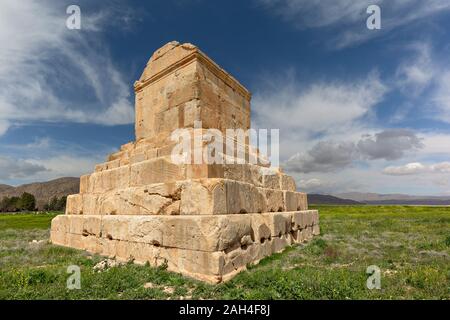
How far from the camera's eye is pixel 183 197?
6.05 m

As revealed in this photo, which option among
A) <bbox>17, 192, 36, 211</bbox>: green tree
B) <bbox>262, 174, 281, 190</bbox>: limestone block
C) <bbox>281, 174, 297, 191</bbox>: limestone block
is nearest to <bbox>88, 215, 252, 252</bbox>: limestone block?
<bbox>262, 174, 281, 190</bbox>: limestone block

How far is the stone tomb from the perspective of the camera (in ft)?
18.4

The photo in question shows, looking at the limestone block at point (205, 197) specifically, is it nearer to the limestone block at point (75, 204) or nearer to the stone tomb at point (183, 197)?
the stone tomb at point (183, 197)

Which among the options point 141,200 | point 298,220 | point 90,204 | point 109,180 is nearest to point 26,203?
point 90,204

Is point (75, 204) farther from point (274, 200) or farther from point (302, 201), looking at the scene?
point (302, 201)

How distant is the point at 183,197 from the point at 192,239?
3.12 ft

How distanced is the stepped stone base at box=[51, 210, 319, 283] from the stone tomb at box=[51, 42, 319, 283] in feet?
0.06

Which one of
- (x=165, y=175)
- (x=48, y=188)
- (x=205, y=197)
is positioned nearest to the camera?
(x=205, y=197)

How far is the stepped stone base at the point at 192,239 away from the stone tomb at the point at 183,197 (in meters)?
0.02

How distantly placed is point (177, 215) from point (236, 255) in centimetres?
146

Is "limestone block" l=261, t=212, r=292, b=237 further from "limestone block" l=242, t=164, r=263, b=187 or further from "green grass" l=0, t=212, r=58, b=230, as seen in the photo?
"green grass" l=0, t=212, r=58, b=230

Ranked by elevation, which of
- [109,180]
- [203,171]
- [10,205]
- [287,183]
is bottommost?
[10,205]

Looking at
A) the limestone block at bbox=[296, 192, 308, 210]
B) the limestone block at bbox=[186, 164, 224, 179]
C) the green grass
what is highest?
the limestone block at bbox=[186, 164, 224, 179]
